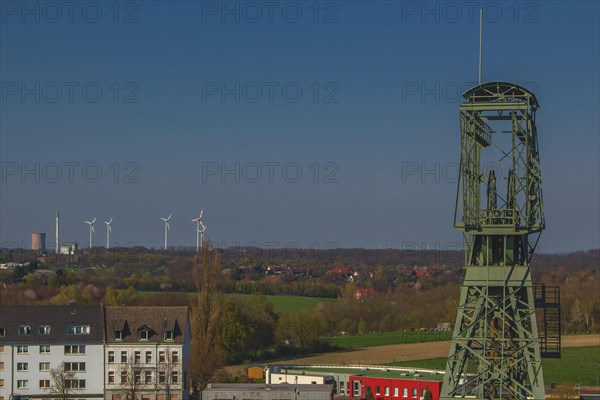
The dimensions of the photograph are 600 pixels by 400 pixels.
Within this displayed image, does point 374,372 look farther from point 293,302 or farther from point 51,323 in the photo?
point 293,302

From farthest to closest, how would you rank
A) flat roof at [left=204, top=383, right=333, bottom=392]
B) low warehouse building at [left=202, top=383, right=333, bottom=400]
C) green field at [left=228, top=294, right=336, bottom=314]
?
green field at [left=228, top=294, right=336, bottom=314], flat roof at [left=204, top=383, right=333, bottom=392], low warehouse building at [left=202, top=383, right=333, bottom=400]

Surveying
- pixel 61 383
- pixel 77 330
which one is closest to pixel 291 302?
pixel 77 330

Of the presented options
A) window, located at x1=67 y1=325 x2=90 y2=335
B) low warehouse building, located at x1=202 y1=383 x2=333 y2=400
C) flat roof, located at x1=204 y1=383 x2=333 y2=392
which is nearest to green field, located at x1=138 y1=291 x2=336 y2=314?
window, located at x1=67 y1=325 x2=90 y2=335

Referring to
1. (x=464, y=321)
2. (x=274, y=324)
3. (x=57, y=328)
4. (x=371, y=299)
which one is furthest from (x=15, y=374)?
(x=371, y=299)

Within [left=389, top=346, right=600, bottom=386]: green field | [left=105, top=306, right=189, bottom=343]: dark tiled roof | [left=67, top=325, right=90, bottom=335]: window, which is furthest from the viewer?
[left=389, top=346, right=600, bottom=386]: green field

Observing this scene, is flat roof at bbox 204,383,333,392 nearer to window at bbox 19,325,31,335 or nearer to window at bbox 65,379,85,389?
window at bbox 65,379,85,389

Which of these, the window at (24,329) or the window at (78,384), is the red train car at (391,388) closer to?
the window at (78,384)
